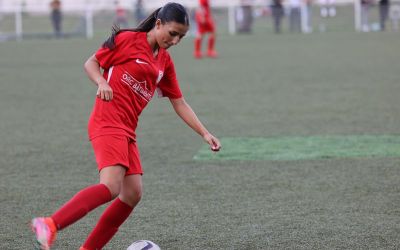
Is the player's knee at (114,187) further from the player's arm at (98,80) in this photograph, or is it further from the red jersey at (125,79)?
the player's arm at (98,80)

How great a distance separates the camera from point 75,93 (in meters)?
14.6

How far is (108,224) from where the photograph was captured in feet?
15.6

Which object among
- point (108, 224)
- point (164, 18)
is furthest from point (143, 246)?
point (164, 18)

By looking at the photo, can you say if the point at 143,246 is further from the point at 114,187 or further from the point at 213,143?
the point at 213,143

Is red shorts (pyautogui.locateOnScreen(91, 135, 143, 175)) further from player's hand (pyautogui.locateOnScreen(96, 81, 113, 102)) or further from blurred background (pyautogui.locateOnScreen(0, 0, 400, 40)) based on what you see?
blurred background (pyautogui.locateOnScreen(0, 0, 400, 40))

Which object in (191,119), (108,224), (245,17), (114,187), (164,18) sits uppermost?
(245,17)

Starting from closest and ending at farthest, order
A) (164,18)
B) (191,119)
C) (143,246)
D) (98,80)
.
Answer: (98,80) < (164,18) < (143,246) < (191,119)

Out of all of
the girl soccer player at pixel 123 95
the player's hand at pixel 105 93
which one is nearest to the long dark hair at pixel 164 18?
the girl soccer player at pixel 123 95

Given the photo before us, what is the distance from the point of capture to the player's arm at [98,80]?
4.33 metres

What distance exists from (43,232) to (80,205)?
273mm

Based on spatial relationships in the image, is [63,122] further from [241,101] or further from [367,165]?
[367,165]

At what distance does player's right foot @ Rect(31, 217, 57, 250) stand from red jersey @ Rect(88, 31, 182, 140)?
65 centimetres

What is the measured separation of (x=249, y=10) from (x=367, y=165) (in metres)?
A: 27.3

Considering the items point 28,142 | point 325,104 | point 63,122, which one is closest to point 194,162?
point 28,142
